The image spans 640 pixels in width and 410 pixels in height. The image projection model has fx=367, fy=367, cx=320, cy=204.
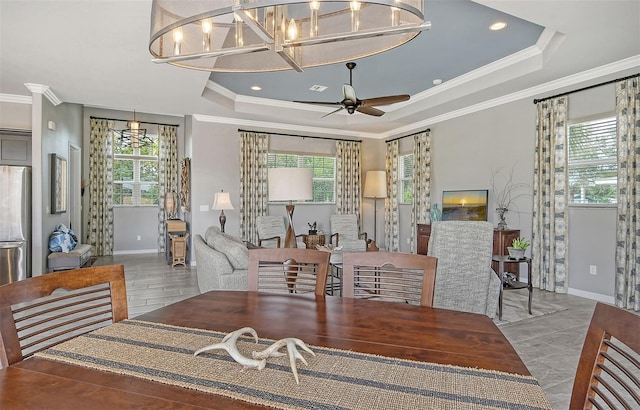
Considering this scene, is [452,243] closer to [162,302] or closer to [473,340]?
[473,340]

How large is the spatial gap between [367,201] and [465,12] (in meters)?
5.41

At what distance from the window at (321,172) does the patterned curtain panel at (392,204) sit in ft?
4.10

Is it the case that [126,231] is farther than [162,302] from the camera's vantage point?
Yes

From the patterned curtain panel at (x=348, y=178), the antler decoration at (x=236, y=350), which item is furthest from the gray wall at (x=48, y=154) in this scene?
the antler decoration at (x=236, y=350)

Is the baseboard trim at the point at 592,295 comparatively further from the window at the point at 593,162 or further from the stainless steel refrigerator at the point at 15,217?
the stainless steel refrigerator at the point at 15,217

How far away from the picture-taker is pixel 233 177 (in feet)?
23.9

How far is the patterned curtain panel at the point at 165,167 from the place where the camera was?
28.3 feet

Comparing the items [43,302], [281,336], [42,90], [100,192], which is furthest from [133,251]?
[281,336]

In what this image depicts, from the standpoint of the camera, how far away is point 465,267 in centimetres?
330

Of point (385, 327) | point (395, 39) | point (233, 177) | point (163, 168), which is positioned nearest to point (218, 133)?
point (233, 177)

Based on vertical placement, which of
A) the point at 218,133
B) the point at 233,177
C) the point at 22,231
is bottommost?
the point at 22,231

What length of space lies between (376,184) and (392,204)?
1.89 feet

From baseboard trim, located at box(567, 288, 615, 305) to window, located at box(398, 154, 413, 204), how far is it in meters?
3.65

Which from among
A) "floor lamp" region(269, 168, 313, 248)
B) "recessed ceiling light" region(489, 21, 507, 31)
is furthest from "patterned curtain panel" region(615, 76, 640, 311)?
"floor lamp" region(269, 168, 313, 248)
